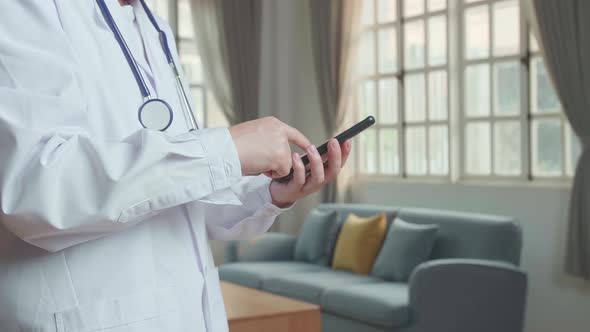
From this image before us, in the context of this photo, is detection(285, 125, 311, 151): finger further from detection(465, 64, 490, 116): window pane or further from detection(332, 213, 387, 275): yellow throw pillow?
detection(465, 64, 490, 116): window pane

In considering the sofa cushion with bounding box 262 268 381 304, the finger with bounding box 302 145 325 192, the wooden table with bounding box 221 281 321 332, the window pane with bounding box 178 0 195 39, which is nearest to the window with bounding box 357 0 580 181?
the sofa cushion with bounding box 262 268 381 304

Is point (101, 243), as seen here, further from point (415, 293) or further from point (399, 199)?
point (399, 199)

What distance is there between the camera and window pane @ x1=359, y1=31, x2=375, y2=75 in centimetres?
766

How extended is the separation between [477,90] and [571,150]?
1042 millimetres

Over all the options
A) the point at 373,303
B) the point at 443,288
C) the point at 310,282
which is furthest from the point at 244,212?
the point at 310,282

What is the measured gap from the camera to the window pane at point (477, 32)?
252 inches

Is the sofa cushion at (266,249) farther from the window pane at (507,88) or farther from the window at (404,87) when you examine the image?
the window pane at (507,88)

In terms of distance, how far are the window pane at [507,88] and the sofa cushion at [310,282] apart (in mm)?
1651

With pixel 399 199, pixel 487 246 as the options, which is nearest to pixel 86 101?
pixel 487 246

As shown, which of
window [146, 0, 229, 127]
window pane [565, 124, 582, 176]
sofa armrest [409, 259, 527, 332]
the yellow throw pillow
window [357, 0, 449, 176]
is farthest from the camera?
window [146, 0, 229, 127]

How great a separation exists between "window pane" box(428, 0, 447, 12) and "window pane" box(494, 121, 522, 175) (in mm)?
1171

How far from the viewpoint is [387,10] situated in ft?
24.5

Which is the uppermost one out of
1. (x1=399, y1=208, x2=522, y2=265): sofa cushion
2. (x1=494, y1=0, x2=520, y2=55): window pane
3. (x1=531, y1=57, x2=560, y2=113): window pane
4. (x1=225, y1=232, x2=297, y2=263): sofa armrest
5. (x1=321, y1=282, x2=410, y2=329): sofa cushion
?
(x1=494, y1=0, x2=520, y2=55): window pane

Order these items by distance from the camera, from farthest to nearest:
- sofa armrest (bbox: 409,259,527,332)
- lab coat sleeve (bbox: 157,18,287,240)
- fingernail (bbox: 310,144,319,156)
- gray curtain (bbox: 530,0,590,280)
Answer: gray curtain (bbox: 530,0,590,280) < sofa armrest (bbox: 409,259,527,332) < lab coat sleeve (bbox: 157,18,287,240) < fingernail (bbox: 310,144,319,156)
